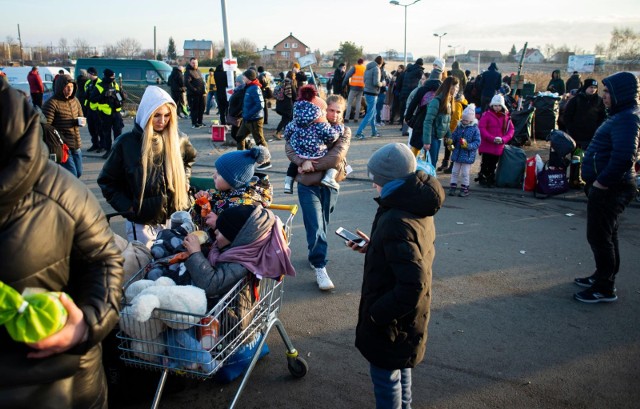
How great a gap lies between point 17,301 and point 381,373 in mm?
2062

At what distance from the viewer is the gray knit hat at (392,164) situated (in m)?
3.00

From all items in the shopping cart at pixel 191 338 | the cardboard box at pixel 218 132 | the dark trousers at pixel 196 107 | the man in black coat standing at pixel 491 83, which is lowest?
the shopping cart at pixel 191 338

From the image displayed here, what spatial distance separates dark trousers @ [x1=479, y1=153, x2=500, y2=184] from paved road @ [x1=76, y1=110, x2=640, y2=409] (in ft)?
7.28

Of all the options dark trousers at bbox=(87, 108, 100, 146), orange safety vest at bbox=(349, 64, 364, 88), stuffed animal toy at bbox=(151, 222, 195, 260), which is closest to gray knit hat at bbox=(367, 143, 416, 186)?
stuffed animal toy at bbox=(151, 222, 195, 260)

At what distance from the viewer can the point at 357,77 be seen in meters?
16.1

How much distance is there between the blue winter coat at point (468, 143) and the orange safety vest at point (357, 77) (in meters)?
7.69

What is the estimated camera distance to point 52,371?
170 cm

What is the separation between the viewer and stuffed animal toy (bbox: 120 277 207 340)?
109 inches

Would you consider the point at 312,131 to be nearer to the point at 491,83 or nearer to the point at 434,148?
the point at 434,148

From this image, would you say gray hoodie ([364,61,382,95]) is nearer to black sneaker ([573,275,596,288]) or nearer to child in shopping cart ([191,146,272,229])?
black sneaker ([573,275,596,288])

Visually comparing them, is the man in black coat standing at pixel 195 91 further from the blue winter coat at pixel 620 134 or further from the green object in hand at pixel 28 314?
the green object in hand at pixel 28 314

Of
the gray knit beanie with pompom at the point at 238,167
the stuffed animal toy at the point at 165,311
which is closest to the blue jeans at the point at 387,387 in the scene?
the stuffed animal toy at the point at 165,311

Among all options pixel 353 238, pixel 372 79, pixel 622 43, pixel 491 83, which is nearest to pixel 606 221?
pixel 353 238

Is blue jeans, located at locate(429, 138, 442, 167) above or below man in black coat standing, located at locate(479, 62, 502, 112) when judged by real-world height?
below
